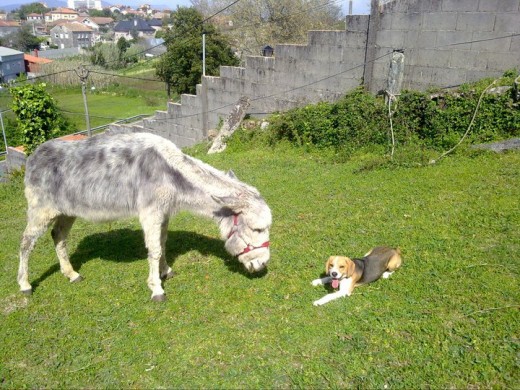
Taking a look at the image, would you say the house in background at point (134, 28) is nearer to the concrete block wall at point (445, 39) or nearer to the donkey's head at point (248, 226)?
the concrete block wall at point (445, 39)

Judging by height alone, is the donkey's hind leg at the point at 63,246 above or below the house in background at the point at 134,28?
below

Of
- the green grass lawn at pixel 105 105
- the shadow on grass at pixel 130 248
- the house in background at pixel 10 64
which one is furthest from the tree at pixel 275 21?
the house in background at pixel 10 64

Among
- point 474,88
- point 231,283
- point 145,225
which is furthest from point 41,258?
point 474,88

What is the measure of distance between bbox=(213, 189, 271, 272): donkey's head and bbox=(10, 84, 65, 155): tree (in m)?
12.7

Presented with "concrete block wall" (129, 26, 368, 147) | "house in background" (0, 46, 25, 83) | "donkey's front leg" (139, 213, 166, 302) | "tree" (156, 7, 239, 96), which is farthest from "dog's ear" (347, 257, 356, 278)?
"house in background" (0, 46, 25, 83)

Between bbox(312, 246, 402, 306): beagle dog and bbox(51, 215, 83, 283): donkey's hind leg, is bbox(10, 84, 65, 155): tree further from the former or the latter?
bbox(312, 246, 402, 306): beagle dog

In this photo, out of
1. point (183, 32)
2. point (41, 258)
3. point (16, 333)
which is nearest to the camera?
point (16, 333)

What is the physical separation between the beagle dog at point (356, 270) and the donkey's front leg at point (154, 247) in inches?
82.3

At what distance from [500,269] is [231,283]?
11.5ft

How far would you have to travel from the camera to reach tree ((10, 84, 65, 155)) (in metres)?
14.8

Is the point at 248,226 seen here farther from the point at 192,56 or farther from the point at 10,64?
the point at 10,64

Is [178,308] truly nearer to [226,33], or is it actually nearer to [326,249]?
[326,249]

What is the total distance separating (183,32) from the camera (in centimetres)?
3288

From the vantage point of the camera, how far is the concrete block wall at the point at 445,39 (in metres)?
9.52
